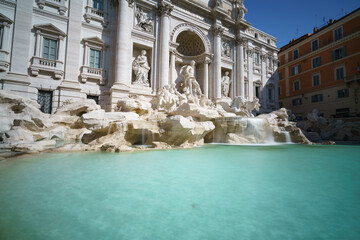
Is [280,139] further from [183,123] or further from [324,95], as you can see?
[324,95]

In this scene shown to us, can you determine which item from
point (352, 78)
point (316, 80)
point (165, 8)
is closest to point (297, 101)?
point (316, 80)

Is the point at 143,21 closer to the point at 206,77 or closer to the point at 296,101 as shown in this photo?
the point at 206,77

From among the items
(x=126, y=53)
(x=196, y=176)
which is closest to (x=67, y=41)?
(x=126, y=53)

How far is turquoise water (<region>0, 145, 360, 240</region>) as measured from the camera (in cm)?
127

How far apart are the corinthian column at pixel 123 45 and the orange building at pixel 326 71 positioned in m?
19.6

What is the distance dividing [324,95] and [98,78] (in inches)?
880

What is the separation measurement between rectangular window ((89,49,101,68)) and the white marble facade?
0.02 metres

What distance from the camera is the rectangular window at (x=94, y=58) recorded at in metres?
11.8

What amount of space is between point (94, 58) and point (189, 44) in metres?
8.80

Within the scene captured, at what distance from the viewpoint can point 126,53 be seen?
11.8 meters

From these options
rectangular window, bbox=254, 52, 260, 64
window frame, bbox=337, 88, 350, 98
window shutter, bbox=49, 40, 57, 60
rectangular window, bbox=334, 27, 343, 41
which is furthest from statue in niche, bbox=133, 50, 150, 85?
rectangular window, bbox=334, 27, 343, 41

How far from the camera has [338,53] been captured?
1839 centimetres

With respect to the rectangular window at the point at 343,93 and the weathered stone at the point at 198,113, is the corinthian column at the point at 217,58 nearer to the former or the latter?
the weathered stone at the point at 198,113

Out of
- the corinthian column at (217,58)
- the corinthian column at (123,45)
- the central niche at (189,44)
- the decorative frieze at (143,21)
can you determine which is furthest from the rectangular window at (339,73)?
the corinthian column at (123,45)
